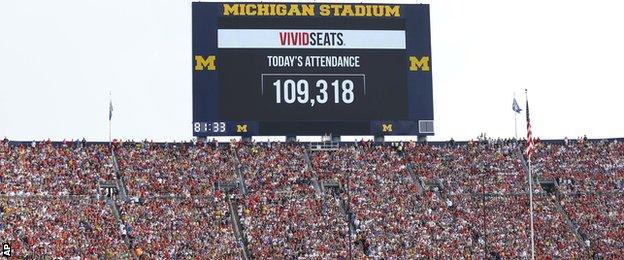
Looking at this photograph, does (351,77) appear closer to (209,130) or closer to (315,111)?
(315,111)

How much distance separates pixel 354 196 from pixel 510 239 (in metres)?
7.89

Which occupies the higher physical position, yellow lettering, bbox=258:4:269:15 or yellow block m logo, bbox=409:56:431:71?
yellow lettering, bbox=258:4:269:15

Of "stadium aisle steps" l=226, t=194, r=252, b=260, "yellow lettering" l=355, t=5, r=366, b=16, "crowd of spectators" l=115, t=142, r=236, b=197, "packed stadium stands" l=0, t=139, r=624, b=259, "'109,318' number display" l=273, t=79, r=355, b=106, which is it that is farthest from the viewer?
"yellow lettering" l=355, t=5, r=366, b=16

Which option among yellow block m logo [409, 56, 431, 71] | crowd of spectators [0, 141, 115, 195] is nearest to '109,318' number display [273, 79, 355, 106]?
yellow block m logo [409, 56, 431, 71]

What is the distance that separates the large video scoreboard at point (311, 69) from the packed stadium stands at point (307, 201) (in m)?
2.33

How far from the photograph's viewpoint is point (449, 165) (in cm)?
7344

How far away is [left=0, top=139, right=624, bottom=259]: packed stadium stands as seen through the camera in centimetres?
6438

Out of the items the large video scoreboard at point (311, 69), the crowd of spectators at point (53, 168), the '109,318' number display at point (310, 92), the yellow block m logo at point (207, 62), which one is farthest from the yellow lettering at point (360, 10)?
the crowd of spectators at point (53, 168)

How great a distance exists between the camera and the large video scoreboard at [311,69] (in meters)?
70.5

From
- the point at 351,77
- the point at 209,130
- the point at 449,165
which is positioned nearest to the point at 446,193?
the point at 449,165

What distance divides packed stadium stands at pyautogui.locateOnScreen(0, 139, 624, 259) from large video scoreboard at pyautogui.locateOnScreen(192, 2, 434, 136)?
7.65 ft

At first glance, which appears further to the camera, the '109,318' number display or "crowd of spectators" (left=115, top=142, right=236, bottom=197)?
the '109,318' number display

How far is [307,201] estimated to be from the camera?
68750 millimetres

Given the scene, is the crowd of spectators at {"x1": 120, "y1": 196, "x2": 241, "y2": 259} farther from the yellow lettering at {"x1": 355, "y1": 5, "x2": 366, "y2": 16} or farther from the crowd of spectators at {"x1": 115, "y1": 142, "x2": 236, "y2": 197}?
the yellow lettering at {"x1": 355, "y1": 5, "x2": 366, "y2": 16}
